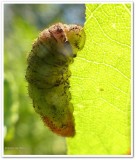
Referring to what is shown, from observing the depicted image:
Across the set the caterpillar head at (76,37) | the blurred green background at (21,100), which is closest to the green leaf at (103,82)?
the caterpillar head at (76,37)

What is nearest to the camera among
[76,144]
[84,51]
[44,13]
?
[84,51]

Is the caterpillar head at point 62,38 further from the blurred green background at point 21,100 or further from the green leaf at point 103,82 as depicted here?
the blurred green background at point 21,100

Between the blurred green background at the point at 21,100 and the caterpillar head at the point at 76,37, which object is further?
the blurred green background at the point at 21,100

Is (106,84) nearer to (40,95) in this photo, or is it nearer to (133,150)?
(40,95)

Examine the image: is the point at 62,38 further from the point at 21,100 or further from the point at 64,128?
the point at 21,100

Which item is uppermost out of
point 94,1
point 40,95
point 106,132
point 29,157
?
point 94,1

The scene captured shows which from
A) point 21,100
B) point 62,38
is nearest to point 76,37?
point 62,38

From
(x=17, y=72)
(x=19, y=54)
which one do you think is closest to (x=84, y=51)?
(x=17, y=72)
